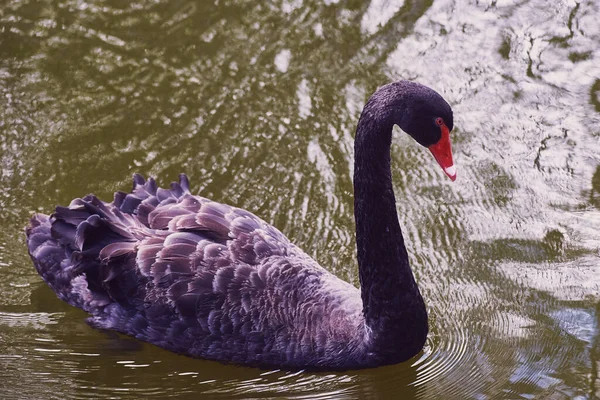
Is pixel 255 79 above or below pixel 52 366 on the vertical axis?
above

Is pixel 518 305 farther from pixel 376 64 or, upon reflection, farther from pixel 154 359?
pixel 376 64

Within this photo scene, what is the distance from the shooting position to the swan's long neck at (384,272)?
450 centimetres

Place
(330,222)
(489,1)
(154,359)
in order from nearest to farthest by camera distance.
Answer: (154,359)
(330,222)
(489,1)

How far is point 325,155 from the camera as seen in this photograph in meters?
6.48

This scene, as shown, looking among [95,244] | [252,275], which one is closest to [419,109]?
[252,275]

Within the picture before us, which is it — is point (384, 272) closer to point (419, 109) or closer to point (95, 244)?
point (419, 109)

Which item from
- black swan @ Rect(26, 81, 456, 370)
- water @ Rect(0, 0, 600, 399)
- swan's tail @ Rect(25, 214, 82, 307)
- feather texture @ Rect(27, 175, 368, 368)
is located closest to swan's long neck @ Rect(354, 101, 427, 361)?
black swan @ Rect(26, 81, 456, 370)

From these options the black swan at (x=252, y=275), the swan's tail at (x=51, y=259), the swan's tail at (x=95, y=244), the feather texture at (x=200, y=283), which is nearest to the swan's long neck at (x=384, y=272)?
the black swan at (x=252, y=275)

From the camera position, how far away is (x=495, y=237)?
19.1 ft

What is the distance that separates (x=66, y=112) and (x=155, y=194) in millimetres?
1686

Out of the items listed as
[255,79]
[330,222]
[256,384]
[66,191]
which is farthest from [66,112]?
[256,384]

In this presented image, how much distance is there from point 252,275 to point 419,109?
1.19m

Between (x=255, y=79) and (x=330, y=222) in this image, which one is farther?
(x=255, y=79)

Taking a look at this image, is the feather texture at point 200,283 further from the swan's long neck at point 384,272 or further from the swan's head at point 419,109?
the swan's head at point 419,109
